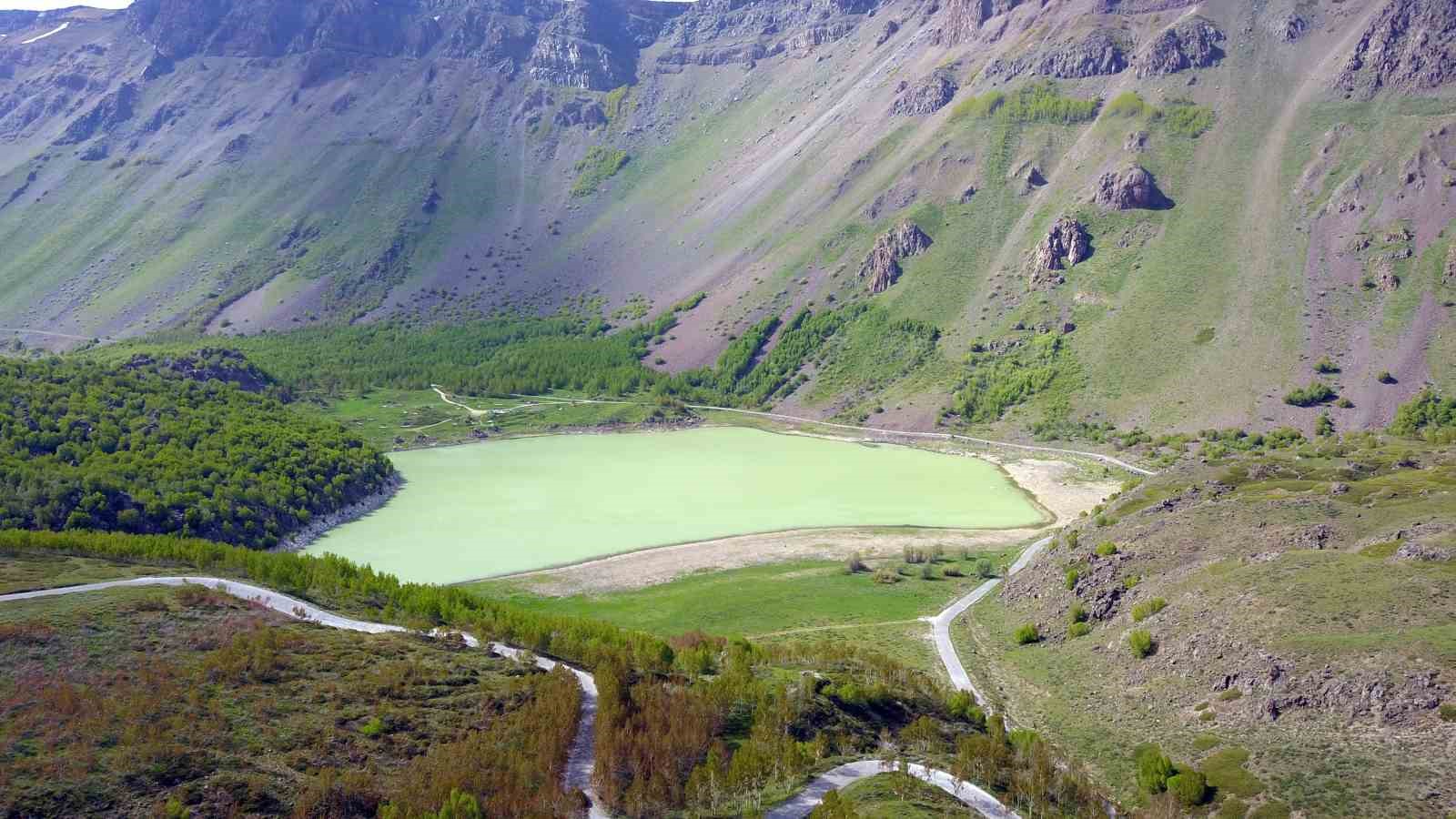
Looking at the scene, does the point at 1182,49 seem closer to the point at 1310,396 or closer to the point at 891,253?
the point at 891,253

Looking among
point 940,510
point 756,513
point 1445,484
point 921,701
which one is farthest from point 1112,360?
point 921,701

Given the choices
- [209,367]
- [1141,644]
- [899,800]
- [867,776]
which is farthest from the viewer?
[209,367]

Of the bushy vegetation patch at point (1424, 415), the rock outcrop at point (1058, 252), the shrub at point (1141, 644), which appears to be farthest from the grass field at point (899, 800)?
the rock outcrop at point (1058, 252)

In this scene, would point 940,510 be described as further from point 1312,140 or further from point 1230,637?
point 1312,140

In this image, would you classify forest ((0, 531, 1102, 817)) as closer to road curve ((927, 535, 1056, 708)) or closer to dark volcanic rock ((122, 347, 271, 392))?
road curve ((927, 535, 1056, 708))

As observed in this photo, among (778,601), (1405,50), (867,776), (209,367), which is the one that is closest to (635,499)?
(778,601)

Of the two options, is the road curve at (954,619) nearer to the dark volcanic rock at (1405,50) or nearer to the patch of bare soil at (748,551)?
the patch of bare soil at (748,551)
